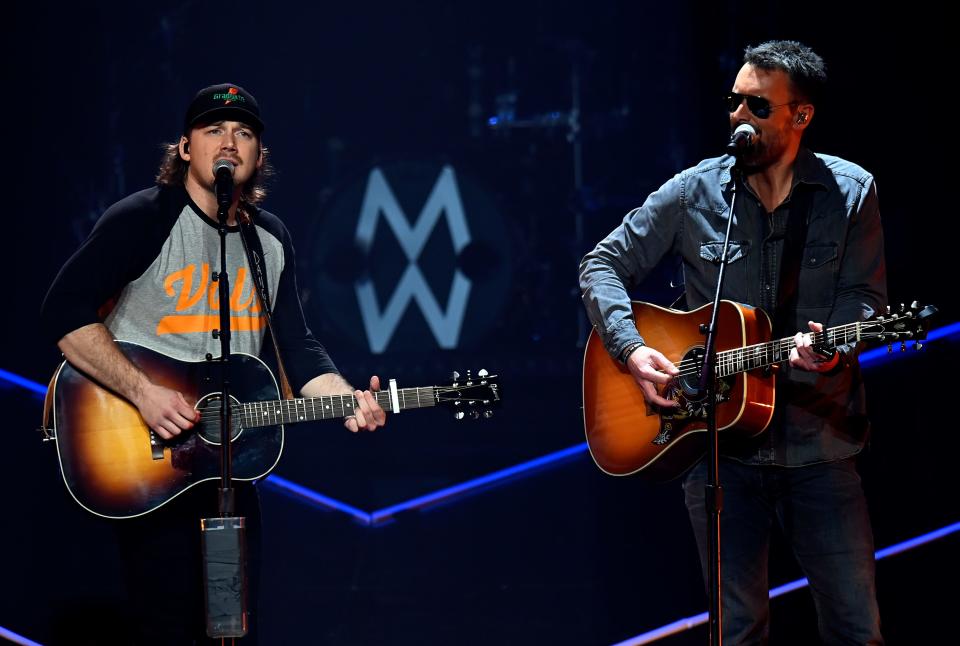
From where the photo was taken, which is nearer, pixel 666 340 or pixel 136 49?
pixel 666 340

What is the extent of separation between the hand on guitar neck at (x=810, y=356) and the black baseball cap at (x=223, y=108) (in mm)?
1954

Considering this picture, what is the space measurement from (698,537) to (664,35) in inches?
105

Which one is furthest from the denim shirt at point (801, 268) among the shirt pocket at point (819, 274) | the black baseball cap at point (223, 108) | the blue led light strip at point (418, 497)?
the blue led light strip at point (418, 497)

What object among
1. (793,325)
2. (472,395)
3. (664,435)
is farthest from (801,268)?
(472,395)

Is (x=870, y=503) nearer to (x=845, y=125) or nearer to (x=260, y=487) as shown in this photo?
(x=845, y=125)

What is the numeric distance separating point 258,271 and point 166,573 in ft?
3.43

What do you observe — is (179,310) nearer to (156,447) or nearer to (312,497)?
(156,447)

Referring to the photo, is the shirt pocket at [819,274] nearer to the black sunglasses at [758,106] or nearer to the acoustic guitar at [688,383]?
the acoustic guitar at [688,383]

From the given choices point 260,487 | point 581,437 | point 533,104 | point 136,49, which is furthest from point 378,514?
point 136,49

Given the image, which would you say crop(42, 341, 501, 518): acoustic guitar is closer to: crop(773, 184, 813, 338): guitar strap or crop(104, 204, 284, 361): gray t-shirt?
crop(104, 204, 284, 361): gray t-shirt

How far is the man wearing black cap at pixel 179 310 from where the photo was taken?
3.37 meters

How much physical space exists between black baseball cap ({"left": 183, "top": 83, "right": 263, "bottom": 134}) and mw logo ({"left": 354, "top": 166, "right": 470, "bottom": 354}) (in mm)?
1545

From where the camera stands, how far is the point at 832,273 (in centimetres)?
321

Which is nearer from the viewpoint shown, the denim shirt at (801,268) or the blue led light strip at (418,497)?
the denim shirt at (801,268)
